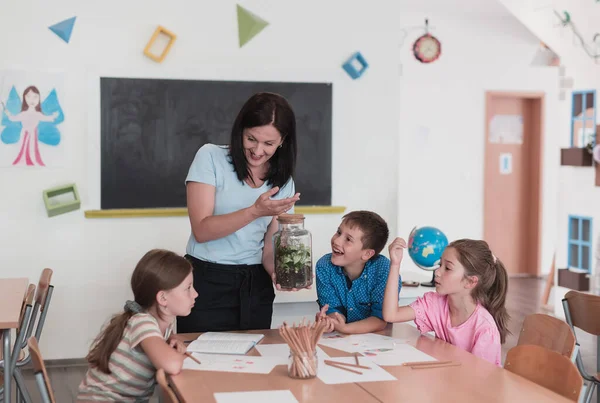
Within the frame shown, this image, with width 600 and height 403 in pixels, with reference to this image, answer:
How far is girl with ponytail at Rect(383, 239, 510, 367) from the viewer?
8.31 feet

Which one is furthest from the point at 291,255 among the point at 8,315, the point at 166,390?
the point at 8,315

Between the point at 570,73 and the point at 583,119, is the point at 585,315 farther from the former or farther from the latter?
the point at 570,73

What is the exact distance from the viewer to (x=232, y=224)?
95.0 inches

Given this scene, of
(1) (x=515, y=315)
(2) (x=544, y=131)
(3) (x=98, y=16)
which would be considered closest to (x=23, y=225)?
(3) (x=98, y=16)

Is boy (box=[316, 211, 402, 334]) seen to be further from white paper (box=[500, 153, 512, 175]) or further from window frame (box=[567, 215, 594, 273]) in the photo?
white paper (box=[500, 153, 512, 175])

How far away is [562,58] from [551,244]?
2.62 metres

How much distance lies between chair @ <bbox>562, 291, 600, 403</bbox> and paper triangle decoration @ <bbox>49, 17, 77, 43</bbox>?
303cm

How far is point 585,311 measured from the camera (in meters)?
3.08

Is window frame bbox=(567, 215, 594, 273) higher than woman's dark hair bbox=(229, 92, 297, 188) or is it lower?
lower

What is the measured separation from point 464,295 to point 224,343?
82 cm

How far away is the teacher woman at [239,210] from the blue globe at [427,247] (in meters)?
1.75

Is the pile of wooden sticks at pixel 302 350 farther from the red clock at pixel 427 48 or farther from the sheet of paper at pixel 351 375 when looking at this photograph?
the red clock at pixel 427 48

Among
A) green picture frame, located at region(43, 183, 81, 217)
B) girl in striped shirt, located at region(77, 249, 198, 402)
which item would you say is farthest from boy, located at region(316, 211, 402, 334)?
green picture frame, located at region(43, 183, 81, 217)

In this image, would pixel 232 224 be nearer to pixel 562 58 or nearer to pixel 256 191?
pixel 256 191
